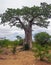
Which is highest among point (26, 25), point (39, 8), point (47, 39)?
point (39, 8)

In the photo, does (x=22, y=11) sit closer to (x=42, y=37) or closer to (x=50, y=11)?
(x=50, y=11)

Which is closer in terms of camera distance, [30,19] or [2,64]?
[2,64]

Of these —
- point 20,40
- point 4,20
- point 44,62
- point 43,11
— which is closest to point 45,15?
point 43,11

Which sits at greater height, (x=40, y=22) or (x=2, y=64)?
(x=40, y=22)

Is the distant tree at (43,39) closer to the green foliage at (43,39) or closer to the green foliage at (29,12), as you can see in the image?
the green foliage at (43,39)

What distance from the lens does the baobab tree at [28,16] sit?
2509 cm

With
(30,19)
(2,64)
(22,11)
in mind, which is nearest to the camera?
(2,64)

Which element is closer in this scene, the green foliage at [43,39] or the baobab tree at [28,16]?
the baobab tree at [28,16]

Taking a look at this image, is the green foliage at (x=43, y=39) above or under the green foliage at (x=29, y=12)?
under

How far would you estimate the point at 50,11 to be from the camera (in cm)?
2547

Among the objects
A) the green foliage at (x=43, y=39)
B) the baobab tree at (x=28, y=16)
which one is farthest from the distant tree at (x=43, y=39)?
the baobab tree at (x=28, y=16)

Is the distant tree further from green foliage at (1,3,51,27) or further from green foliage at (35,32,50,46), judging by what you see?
green foliage at (1,3,51,27)

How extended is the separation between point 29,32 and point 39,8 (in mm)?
3194

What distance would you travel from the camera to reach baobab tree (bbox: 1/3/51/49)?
82.3 feet
